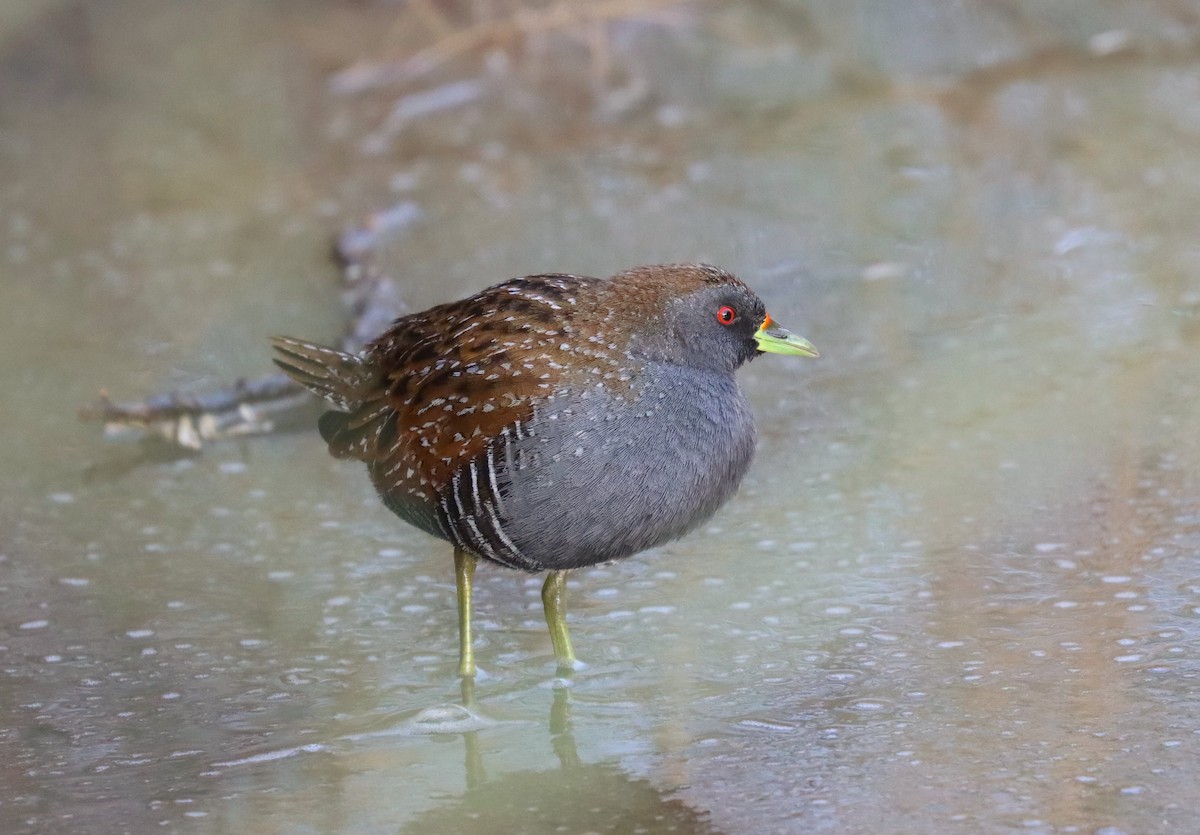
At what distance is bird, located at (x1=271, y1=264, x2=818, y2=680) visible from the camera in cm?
326

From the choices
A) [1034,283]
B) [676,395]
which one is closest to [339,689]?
[676,395]

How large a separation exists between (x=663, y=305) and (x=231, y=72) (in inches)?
204

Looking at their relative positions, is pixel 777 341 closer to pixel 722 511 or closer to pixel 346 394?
pixel 722 511

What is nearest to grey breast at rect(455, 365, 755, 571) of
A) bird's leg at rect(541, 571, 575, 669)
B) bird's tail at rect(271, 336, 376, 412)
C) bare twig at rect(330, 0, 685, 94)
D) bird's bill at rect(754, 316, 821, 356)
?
bird's leg at rect(541, 571, 575, 669)

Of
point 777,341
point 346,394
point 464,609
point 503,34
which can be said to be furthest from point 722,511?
point 503,34

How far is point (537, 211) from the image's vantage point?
638cm

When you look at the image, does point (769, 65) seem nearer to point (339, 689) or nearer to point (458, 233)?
point (458, 233)

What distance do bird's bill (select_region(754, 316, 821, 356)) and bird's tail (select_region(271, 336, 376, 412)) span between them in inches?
35.6

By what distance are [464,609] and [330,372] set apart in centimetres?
69

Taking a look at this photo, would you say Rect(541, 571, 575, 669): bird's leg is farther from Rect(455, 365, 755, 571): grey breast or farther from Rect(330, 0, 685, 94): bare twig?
Rect(330, 0, 685, 94): bare twig

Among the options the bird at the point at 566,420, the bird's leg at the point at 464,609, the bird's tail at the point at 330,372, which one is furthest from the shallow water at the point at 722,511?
the bird's tail at the point at 330,372

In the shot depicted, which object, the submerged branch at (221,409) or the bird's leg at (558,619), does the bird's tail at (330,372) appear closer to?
the bird's leg at (558,619)

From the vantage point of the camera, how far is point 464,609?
3498mm

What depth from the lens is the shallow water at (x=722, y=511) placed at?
9.99ft
